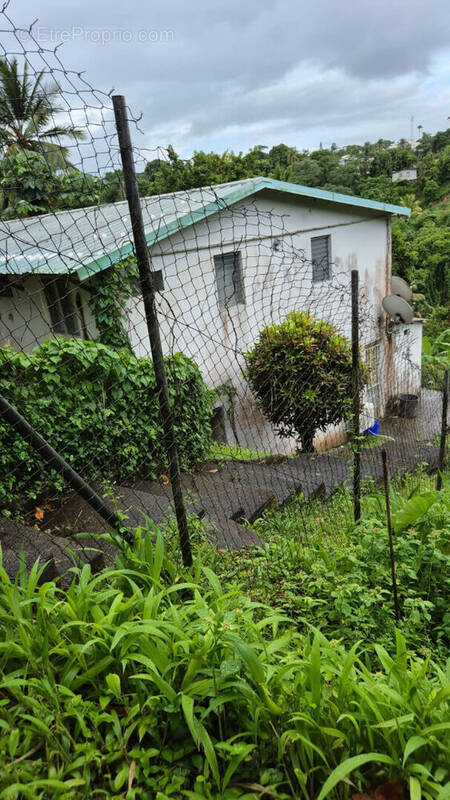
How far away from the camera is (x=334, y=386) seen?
648 centimetres

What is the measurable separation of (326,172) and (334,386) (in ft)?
88.4

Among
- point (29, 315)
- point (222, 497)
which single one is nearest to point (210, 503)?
point (222, 497)

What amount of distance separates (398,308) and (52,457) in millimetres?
10336

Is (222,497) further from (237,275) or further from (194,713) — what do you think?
(237,275)

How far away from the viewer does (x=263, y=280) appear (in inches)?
321

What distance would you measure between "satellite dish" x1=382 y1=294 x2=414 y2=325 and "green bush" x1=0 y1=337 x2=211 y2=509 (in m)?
7.50

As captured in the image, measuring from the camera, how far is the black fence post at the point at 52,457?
2.20m

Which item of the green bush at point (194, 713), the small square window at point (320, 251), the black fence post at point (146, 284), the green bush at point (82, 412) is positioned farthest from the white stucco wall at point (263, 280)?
the green bush at point (194, 713)

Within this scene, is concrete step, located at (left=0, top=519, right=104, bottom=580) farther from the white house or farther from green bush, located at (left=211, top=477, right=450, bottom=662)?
the white house

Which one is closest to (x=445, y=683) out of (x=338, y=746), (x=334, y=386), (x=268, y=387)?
(x=338, y=746)

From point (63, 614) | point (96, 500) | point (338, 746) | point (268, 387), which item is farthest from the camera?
point (268, 387)

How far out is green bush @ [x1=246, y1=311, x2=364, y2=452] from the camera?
21.2 feet

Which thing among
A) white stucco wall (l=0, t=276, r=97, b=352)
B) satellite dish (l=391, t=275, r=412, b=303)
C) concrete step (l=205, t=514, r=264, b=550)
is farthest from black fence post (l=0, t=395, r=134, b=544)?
satellite dish (l=391, t=275, r=412, b=303)

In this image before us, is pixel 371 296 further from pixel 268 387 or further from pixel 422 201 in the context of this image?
pixel 422 201
